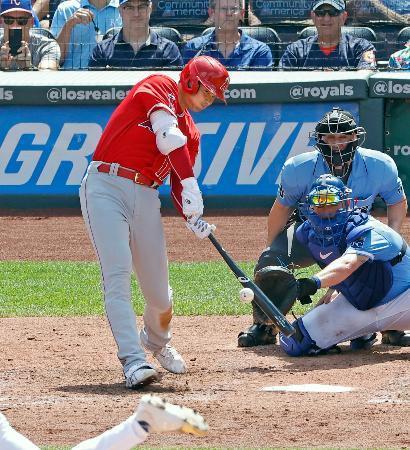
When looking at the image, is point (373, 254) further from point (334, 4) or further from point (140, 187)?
point (334, 4)

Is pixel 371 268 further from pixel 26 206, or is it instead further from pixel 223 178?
pixel 26 206

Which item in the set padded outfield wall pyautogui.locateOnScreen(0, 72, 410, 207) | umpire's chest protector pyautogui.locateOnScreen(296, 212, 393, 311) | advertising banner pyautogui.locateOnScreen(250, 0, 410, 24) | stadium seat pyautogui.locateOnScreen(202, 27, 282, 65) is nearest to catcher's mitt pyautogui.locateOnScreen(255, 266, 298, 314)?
umpire's chest protector pyautogui.locateOnScreen(296, 212, 393, 311)

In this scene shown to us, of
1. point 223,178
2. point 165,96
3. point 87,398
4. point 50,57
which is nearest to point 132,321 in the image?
point 87,398

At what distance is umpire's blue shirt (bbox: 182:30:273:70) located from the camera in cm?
1305

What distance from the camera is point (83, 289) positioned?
9531 mm

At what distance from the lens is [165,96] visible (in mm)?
5961

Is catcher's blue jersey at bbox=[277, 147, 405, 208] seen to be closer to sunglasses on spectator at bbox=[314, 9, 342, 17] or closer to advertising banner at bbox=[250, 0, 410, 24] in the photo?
sunglasses on spectator at bbox=[314, 9, 342, 17]

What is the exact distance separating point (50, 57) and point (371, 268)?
809 centimetres

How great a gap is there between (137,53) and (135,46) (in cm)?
9

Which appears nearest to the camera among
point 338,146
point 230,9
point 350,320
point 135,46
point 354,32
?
point 350,320

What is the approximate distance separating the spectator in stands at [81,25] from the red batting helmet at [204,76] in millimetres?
7800

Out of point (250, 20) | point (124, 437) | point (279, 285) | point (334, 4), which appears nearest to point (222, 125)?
point (334, 4)

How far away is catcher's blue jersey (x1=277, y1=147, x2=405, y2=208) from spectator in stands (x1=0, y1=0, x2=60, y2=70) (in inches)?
279

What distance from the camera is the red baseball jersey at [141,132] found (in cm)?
595
